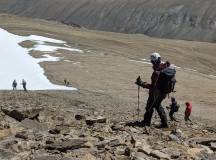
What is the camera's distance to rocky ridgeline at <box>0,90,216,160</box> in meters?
10.9

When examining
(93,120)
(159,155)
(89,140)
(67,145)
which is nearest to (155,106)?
(93,120)

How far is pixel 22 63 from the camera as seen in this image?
234 feet

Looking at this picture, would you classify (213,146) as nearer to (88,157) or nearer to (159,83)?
(159,83)

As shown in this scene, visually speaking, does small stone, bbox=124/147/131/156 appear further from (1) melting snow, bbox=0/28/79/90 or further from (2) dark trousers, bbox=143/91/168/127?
(1) melting snow, bbox=0/28/79/90

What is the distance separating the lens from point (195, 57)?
111750mm

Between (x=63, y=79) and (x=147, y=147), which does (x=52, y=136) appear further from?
(x=63, y=79)

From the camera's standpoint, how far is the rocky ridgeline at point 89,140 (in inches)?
429

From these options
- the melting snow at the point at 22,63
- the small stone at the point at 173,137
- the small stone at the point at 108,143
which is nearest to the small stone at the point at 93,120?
the small stone at the point at 173,137

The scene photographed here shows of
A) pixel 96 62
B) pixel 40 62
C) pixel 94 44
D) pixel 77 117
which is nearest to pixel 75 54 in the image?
pixel 96 62

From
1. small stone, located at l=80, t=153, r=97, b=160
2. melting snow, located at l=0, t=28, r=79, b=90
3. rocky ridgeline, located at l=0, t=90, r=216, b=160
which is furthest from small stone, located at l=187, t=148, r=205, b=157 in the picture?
melting snow, located at l=0, t=28, r=79, b=90

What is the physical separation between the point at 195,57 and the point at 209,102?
2289 inches

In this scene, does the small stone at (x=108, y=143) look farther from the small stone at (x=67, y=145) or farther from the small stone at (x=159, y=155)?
the small stone at (x=159, y=155)

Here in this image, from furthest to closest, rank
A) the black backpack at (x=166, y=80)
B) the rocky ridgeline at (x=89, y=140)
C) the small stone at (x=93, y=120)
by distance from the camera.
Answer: the small stone at (x=93, y=120) < the black backpack at (x=166, y=80) < the rocky ridgeline at (x=89, y=140)

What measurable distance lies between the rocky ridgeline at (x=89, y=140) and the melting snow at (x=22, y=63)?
1449 inches
